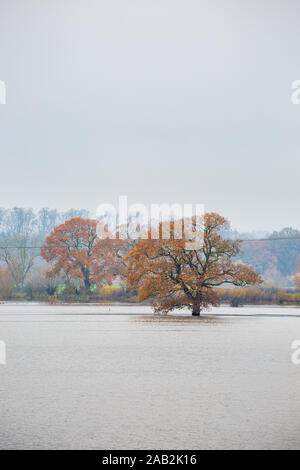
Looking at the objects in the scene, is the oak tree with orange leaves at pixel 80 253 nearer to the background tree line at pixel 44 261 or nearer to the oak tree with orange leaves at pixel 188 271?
the background tree line at pixel 44 261

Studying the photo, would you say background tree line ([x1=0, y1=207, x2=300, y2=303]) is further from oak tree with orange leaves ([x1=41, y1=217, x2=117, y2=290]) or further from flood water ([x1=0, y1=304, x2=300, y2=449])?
flood water ([x1=0, y1=304, x2=300, y2=449])

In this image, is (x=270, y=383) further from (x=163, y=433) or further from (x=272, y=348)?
(x=272, y=348)

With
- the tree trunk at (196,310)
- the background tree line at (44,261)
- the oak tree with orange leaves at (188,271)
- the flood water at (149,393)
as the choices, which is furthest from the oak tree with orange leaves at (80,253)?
the flood water at (149,393)

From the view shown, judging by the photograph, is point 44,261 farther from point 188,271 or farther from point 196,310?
point 188,271

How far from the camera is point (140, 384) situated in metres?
19.3

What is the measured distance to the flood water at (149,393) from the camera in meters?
13.1

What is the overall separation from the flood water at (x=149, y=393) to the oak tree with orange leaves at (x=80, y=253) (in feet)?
172

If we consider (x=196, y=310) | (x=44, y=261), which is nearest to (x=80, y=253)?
(x=196, y=310)

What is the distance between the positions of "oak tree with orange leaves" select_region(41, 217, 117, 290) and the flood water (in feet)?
172

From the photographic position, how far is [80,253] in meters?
86.9

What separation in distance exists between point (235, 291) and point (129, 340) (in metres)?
46.4

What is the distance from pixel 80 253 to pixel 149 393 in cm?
6957
